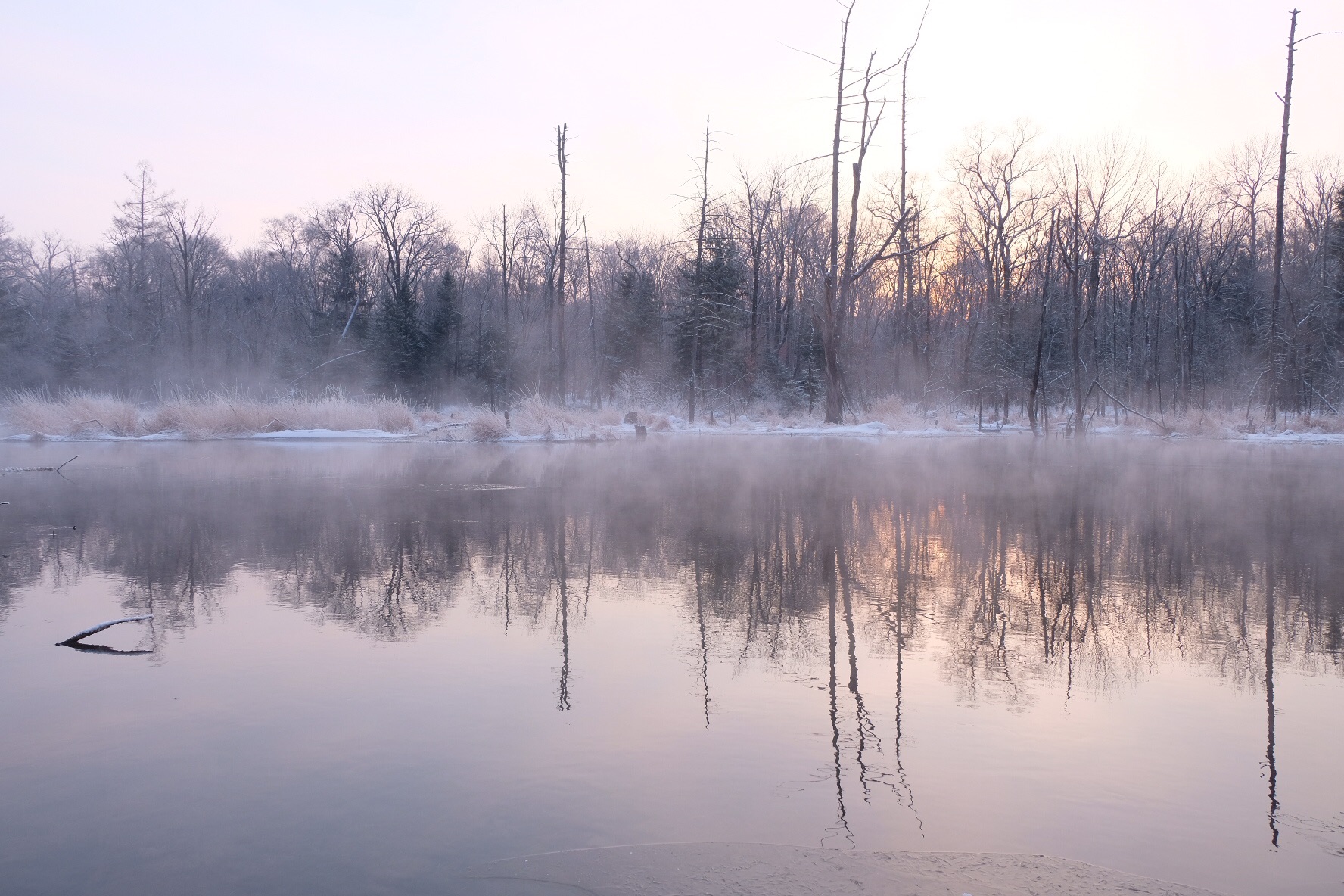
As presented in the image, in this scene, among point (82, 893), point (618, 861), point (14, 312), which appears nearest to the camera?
point (82, 893)

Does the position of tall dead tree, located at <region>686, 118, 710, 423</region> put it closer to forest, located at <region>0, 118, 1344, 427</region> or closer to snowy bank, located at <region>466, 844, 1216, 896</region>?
forest, located at <region>0, 118, 1344, 427</region>

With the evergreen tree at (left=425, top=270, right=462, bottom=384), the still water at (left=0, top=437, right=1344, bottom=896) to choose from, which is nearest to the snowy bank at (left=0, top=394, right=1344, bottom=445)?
the still water at (left=0, top=437, right=1344, bottom=896)

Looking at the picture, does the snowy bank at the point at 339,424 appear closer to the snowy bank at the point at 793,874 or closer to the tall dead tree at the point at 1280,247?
the tall dead tree at the point at 1280,247

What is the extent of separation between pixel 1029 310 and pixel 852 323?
1149 cm

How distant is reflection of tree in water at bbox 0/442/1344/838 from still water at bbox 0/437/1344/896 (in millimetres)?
49

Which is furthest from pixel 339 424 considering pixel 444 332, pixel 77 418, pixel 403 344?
pixel 444 332

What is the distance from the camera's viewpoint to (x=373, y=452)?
2103cm

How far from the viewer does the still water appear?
9.72ft

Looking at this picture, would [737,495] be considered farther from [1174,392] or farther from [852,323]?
[852,323]

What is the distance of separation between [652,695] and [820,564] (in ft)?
11.7

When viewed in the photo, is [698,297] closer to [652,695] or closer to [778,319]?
[778,319]

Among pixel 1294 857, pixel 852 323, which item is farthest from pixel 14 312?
pixel 1294 857

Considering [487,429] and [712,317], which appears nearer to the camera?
[487,429]

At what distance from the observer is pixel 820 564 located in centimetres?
770
